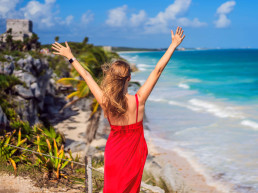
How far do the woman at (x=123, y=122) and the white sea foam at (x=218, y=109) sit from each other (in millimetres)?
15534

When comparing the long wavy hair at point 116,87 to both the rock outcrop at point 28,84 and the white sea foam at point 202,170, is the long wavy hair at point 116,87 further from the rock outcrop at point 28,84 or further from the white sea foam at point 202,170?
the rock outcrop at point 28,84

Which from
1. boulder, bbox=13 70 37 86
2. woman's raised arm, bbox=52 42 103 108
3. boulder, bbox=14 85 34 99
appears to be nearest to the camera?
woman's raised arm, bbox=52 42 103 108

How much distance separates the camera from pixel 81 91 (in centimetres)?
1118

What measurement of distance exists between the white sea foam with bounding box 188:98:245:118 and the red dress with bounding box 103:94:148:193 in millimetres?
15529

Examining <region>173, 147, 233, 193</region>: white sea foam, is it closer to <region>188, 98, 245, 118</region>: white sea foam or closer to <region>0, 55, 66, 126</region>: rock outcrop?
<region>0, 55, 66, 126</region>: rock outcrop

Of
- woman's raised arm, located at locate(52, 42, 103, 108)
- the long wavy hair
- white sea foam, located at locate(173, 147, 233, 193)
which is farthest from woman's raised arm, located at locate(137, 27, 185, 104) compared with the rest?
white sea foam, located at locate(173, 147, 233, 193)

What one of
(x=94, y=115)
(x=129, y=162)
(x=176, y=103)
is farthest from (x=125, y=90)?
A: (x=176, y=103)

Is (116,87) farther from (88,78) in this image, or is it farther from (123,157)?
(123,157)

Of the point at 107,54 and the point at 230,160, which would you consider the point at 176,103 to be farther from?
the point at 230,160

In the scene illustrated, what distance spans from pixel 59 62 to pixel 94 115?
1773 centimetres

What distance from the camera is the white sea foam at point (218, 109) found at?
55.7 feet

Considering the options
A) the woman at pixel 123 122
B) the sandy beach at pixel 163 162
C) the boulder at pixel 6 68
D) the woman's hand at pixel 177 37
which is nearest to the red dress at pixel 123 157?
the woman at pixel 123 122

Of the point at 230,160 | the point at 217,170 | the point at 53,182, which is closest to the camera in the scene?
the point at 53,182

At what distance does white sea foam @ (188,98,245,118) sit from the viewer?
1698 cm
